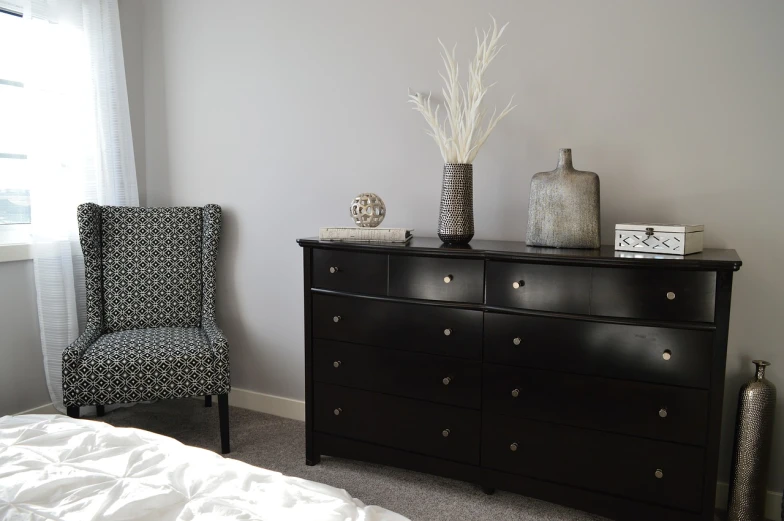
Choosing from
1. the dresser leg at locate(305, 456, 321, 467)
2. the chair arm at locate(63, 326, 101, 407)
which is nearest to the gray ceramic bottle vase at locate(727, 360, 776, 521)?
the dresser leg at locate(305, 456, 321, 467)

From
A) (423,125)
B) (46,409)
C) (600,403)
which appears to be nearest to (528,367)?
(600,403)

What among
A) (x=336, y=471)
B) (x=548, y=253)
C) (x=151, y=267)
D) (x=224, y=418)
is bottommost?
(x=336, y=471)

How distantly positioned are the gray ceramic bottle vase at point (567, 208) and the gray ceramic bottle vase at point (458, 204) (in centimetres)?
27

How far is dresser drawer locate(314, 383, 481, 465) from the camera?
2221 mm

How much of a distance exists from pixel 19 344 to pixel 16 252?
46 centimetres

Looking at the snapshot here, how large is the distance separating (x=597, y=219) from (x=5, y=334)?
2757 millimetres

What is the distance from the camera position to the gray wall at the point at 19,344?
2814 millimetres

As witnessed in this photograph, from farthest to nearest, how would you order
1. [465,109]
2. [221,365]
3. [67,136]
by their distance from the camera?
[67,136], [221,365], [465,109]

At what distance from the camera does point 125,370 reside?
252cm

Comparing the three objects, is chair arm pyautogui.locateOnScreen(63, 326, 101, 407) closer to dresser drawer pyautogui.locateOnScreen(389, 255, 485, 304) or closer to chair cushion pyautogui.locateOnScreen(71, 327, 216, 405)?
chair cushion pyautogui.locateOnScreen(71, 327, 216, 405)

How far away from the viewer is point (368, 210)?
249 cm

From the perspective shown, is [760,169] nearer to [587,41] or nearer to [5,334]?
[587,41]

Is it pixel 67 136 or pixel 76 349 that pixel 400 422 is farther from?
pixel 67 136

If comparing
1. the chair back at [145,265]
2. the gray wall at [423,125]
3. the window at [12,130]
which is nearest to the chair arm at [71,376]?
the chair back at [145,265]
